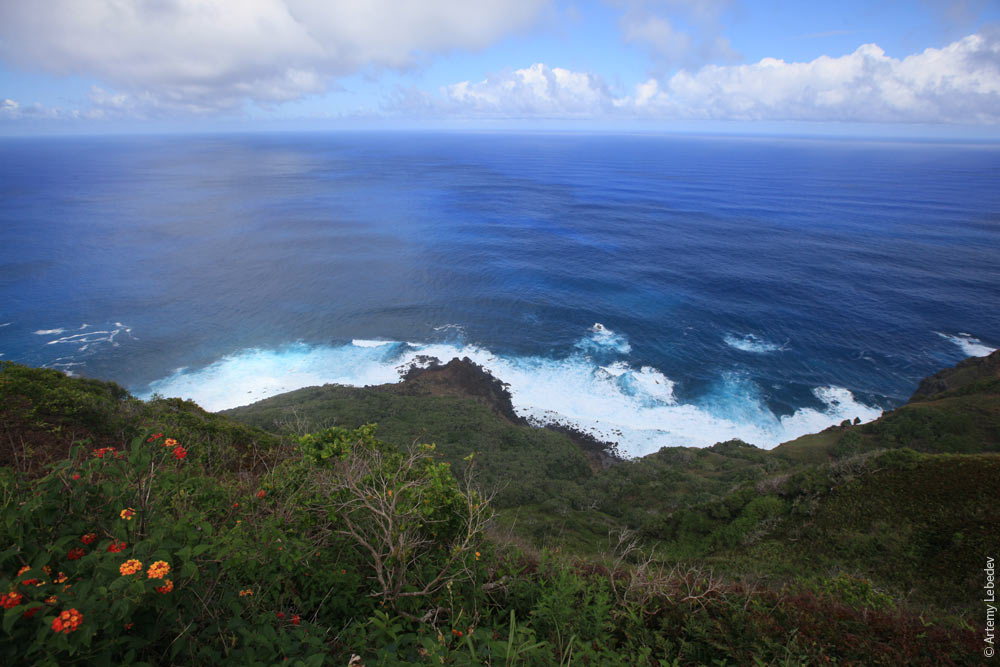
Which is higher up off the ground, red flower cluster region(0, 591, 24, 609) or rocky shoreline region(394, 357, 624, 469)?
red flower cluster region(0, 591, 24, 609)

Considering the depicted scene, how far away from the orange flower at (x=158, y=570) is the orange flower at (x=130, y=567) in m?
0.10

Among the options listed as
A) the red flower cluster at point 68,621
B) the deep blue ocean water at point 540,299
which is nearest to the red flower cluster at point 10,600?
the red flower cluster at point 68,621

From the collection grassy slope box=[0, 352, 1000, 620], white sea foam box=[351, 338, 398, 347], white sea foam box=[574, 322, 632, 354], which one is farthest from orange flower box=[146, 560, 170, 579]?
white sea foam box=[351, 338, 398, 347]

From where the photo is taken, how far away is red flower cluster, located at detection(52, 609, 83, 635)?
3221 millimetres

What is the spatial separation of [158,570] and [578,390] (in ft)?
114

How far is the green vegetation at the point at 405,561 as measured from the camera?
4164 mm

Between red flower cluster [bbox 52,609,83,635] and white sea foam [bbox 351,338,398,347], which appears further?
white sea foam [bbox 351,338,398,347]

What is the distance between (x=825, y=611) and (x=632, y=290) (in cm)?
4810

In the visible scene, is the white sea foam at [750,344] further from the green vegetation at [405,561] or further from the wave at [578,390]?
the green vegetation at [405,561]

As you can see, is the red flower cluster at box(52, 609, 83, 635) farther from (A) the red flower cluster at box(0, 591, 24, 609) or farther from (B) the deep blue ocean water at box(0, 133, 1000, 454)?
(B) the deep blue ocean water at box(0, 133, 1000, 454)

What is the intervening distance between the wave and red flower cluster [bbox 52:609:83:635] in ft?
103

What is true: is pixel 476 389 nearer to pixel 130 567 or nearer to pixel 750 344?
pixel 750 344

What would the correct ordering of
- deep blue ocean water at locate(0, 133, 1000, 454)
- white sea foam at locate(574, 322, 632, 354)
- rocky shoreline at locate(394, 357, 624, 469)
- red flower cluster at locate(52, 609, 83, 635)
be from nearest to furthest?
1. red flower cluster at locate(52, 609, 83, 635)
2. rocky shoreline at locate(394, 357, 624, 469)
3. deep blue ocean water at locate(0, 133, 1000, 454)
4. white sea foam at locate(574, 322, 632, 354)

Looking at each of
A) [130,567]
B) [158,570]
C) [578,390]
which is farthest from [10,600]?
[578,390]
